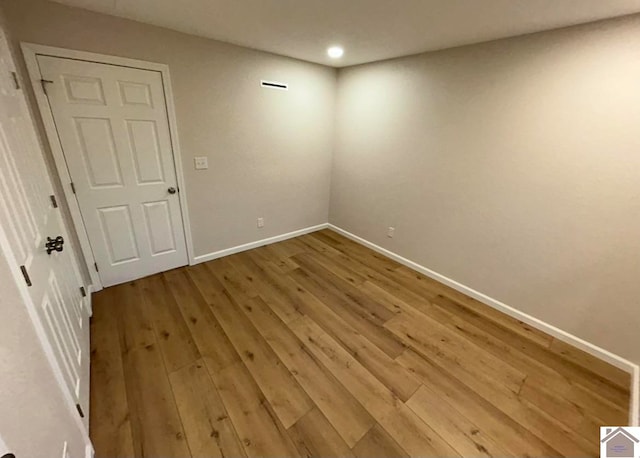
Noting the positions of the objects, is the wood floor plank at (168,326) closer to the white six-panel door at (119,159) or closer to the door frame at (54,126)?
the white six-panel door at (119,159)

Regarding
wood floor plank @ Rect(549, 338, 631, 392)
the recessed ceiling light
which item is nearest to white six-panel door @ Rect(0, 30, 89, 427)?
the recessed ceiling light

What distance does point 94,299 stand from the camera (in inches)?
95.7

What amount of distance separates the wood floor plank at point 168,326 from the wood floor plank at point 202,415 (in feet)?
0.34

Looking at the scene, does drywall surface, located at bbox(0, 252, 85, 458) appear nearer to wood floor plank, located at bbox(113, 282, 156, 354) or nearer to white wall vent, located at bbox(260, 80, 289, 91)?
wood floor plank, located at bbox(113, 282, 156, 354)

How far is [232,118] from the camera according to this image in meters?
2.88

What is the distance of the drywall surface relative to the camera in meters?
0.75

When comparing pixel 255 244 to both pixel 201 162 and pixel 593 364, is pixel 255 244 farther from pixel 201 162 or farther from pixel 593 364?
pixel 593 364

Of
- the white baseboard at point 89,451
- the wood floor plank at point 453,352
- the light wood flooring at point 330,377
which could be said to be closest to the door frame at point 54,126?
the light wood flooring at point 330,377

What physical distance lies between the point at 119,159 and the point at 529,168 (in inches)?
136

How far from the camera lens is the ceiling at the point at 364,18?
159 cm

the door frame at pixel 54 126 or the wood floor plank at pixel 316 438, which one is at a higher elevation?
the door frame at pixel 54 126

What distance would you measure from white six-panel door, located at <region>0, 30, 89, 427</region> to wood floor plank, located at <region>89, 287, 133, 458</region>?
0.23 ft

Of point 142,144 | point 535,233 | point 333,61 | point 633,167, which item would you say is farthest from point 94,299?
point 633,167

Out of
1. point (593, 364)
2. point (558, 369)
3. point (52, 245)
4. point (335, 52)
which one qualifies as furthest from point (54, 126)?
point (593, 364)
